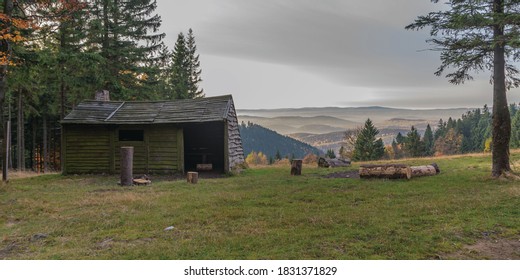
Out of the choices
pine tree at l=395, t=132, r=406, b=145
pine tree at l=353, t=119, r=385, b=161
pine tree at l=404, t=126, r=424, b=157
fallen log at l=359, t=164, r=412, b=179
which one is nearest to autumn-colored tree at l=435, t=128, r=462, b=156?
pine tree at l=395, t=132, r=406, b=145

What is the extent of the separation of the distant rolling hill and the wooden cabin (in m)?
153

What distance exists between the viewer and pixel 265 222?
275 inches

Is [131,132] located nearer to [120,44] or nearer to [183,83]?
[120,44]

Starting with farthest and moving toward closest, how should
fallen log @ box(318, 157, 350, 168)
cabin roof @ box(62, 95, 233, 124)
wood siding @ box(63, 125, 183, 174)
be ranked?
1. fallen log @ box(318, 157, 350, 168)
2. wood siding @ box(63, 125, 183, 174)
3. cabin roof @ box(62, 95, 233, 124)

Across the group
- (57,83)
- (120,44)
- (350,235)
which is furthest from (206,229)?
(57,83)

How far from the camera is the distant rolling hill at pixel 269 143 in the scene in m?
177

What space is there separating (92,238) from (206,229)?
90.5 inches

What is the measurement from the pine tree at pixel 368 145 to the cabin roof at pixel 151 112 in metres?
52.8

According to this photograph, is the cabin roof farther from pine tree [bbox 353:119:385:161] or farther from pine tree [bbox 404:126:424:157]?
pine tree [bbox 404:126:424:157]

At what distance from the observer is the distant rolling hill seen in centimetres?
17712

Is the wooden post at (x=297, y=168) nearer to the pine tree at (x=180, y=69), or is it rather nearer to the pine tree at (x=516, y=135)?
the pine tree at (x=180, y=69)

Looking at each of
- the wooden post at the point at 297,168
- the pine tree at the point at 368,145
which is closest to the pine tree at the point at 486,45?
the wooden post at the point at 297,168

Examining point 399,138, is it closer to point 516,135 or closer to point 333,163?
point 516,135

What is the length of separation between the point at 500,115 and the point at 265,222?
11.6 metres
